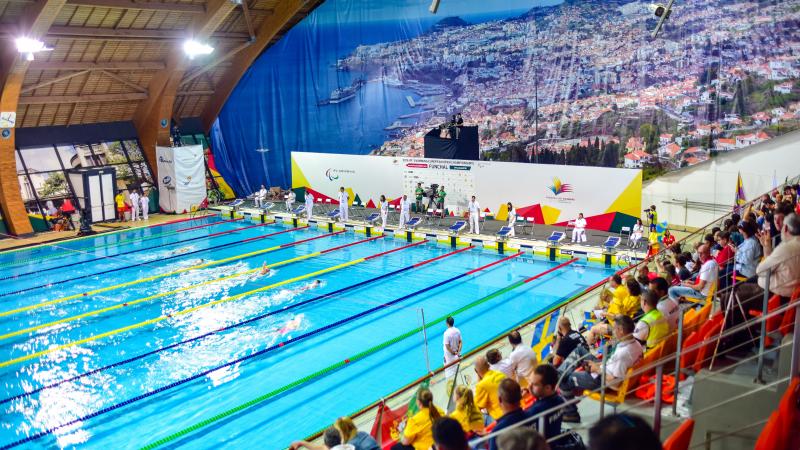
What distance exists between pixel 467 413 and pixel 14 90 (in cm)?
1845

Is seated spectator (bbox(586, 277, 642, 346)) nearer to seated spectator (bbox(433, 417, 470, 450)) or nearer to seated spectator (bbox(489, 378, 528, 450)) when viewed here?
seated spectator (bbox(489, 378, 528, 450))

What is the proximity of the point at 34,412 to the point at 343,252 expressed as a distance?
9570 mm

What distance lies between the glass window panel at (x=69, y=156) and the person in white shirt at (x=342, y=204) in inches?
380

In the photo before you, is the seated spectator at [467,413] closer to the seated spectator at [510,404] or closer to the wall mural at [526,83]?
the seated spectator at [510,404]

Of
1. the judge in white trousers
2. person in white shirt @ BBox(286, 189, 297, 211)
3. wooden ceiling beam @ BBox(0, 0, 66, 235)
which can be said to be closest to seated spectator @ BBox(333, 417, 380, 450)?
wooden ceiling beam @ BBox(0, 0, 66, 235)

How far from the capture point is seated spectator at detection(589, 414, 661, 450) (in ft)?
6.93

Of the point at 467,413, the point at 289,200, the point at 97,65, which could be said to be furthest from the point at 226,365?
the point at 97,65

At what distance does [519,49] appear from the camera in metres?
20.5

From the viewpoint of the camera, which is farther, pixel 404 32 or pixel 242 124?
pixel 242 124

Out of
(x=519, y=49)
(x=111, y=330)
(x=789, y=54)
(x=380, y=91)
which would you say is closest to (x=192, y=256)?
(x=111, y=330)

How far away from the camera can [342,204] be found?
69.0 ft

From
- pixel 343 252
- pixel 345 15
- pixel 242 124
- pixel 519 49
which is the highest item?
pixel 345 15

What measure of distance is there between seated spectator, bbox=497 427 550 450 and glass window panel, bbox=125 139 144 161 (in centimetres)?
2472

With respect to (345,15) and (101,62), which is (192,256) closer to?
(101,62)
